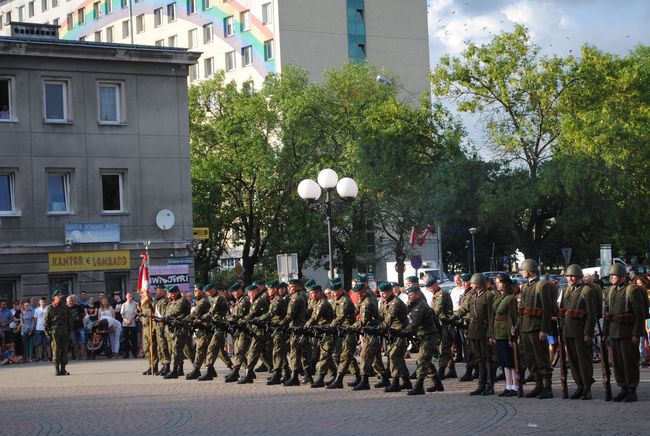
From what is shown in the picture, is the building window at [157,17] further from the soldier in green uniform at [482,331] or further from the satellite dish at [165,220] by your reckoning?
the soldier in green uniform at [482,331]

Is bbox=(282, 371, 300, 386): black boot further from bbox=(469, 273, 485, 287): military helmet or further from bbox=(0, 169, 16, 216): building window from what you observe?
bbox=(0, 169, 16, 216): building window

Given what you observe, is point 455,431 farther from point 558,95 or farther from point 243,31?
point 243,31

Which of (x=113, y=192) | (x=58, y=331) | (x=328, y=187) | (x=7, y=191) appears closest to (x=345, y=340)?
(x=328, y=187)

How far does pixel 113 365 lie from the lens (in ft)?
→ 98.6

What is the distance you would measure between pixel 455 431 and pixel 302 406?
414 centimetres

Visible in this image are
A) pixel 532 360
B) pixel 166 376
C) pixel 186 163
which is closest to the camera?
pixel 532 360

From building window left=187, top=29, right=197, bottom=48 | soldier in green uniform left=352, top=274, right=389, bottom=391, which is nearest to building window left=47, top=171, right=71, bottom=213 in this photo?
soldier in green uniform left=352, top=274, right=389, bottom=391

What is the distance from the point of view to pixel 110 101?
41625 millimetres

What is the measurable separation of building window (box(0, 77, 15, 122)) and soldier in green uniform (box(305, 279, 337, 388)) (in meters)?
21.4

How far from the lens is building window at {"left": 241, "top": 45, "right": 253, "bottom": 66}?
80.1 meters

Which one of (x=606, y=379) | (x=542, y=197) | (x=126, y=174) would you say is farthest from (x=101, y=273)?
(x=606, y=379)

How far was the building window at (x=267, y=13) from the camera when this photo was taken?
7800 cm

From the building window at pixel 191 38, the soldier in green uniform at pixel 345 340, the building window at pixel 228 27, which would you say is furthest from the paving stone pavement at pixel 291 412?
the building window at pixel 191 38

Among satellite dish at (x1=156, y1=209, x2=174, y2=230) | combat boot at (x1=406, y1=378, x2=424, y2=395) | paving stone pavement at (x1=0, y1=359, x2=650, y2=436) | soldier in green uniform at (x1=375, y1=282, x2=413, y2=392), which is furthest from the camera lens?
satellite dish at (x1=156, y1=209, x2=174, y2=230)
